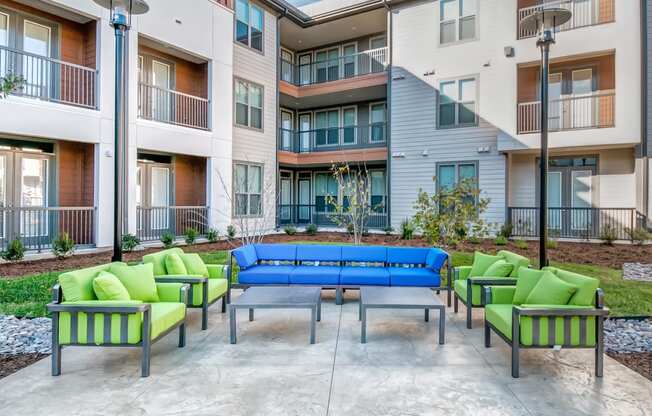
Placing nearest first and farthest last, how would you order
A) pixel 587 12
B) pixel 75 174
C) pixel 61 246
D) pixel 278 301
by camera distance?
1. pixel 278 301
2. pixel 61 246
3. pixel 75 174
4. pixel 587 12

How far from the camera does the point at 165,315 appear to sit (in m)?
4.21

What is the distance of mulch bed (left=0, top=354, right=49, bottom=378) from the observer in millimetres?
4022

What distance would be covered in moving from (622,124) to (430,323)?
11.3 meters

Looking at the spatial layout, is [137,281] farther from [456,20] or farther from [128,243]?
[456,20]

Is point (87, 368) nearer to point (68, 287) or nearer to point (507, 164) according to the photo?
→ point (68, 287)

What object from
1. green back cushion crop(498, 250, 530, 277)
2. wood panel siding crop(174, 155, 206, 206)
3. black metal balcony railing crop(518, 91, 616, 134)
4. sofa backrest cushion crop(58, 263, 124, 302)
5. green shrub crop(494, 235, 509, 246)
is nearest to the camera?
sofa backrest cushion crop(58, 263, 124, 302)

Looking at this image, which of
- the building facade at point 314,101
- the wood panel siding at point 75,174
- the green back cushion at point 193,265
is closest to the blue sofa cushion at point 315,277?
the green back cushion at point 193,265

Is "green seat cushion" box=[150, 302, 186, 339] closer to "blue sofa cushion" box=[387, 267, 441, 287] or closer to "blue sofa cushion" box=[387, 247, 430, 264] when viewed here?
"blue sofa cushion" box=[387, 267, 441, 287]

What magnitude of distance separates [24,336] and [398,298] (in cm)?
458

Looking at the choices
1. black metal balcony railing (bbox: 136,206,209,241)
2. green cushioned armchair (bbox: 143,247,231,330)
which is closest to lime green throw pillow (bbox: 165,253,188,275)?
green cushioned armchair (bbox: 143,247,231,330)

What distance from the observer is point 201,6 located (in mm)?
13742

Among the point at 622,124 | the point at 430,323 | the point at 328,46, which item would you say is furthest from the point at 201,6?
the point at 622,124

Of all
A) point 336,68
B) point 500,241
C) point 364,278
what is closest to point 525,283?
point 364,278

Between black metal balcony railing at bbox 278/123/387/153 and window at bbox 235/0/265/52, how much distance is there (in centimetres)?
401
